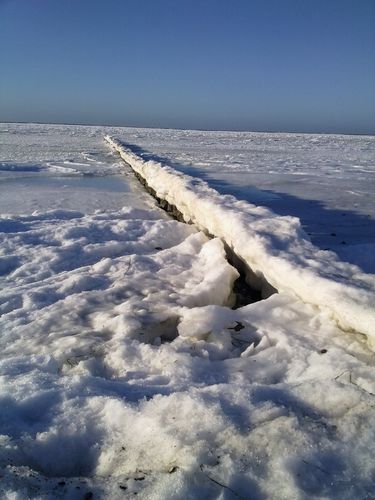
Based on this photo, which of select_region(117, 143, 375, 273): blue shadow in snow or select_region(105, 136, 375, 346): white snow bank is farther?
select_region(117, 143, 375, 273): blue shadow in snow

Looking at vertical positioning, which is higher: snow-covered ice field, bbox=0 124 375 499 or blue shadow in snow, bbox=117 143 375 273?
snow-covered ice field, bbox=0 124 375 499

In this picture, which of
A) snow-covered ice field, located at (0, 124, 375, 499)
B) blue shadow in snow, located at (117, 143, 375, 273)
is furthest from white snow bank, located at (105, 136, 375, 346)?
blue shadow in snow, located at (117, 143, 375, 273)

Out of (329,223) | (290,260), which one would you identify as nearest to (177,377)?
(290,260)

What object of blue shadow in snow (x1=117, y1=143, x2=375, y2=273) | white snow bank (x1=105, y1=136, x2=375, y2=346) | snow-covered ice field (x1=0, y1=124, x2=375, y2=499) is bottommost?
blue shadow in snow (x1=117, y1=143, x2=375, y2=273)

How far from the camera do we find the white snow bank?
2043mm

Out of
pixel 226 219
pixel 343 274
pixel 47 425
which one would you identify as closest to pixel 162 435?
pixel 47 425

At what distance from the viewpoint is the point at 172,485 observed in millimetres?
1198

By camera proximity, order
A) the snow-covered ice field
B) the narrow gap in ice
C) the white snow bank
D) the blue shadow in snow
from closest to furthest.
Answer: the snow-covered ice field → the white snow bank → the narrow gap in ice → the blue shadow in snow

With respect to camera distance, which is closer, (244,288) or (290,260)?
(290,260)

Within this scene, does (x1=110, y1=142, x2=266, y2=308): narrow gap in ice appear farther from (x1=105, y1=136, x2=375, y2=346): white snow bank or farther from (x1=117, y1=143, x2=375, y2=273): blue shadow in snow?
(x1=117, y1=143, x2=375, y2=273): blue shadow in snow

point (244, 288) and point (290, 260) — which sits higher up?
point (290, 260)

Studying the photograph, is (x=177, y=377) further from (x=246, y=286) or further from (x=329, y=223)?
(x=329, y=223)

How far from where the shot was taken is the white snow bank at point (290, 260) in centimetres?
204

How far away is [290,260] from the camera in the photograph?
2609mm
